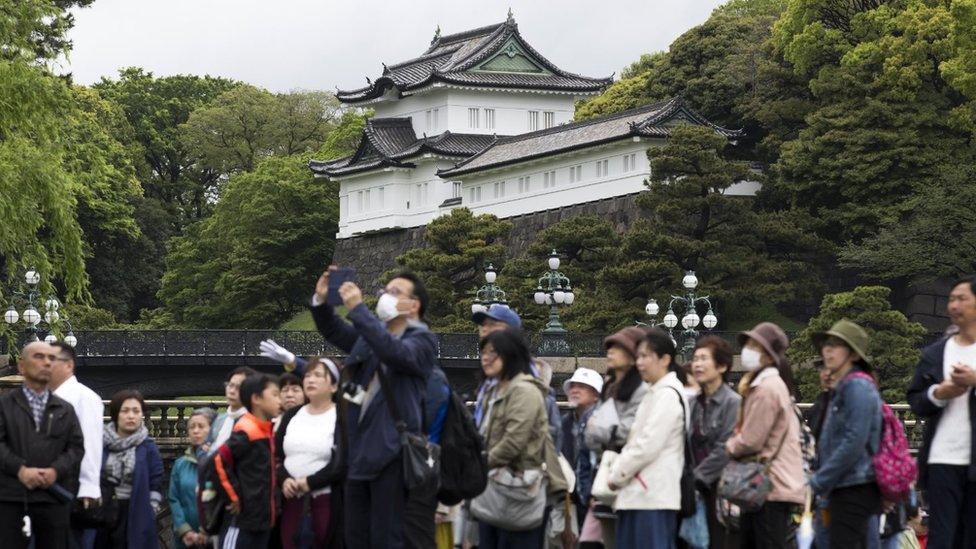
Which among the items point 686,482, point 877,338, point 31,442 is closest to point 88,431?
point 31,442

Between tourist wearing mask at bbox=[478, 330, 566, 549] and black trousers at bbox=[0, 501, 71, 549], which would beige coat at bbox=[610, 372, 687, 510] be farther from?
black trousers at bbox=[0, 501, 71, 549]

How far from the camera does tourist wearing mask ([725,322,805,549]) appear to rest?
11.3 meters

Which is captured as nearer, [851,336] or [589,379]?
[851,336]

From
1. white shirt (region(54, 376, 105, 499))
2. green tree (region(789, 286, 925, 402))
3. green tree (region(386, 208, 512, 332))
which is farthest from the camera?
green tree (region(386, 208, 512, 332))

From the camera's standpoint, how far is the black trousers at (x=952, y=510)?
11234 mm

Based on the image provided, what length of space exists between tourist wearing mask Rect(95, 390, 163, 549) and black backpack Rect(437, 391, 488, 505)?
335 cm

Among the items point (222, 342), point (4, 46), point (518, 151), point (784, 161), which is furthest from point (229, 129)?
point (4, 46)

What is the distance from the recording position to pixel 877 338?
4228cm

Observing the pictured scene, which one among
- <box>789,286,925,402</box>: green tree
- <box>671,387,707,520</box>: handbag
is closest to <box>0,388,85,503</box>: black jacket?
<box>671,387,707,520</box>: handbag

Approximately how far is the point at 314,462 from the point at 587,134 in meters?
46.9

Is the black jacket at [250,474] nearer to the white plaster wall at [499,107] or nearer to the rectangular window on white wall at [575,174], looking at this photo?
the rectangular window on white wall at [575,174]

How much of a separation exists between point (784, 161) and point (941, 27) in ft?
18.2

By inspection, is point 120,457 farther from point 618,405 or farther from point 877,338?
point 877,338

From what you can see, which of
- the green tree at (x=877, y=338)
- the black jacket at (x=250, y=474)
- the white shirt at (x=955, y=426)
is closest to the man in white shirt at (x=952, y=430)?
the white shirt at (x=955, y=426)
